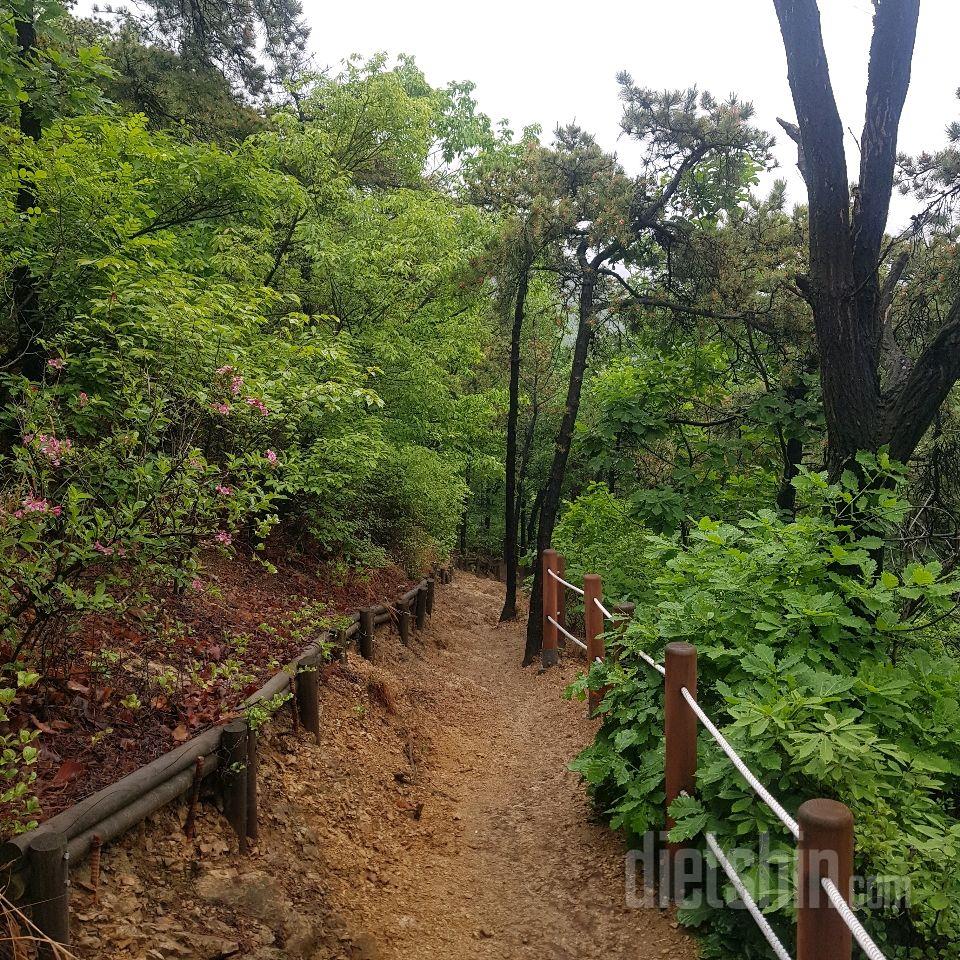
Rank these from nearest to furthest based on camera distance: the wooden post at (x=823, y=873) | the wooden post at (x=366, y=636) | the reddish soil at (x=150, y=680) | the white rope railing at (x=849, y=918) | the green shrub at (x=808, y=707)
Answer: the white rope railing at (x=849, y=918) < the wooden post at (x=823, y=873) < the green shrub at (x=808, y=707) < the reddish soil at (x=150, y=680) < the wooden post at (x=366, y=636)

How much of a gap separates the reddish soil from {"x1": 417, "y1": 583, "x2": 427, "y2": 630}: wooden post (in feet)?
14.6

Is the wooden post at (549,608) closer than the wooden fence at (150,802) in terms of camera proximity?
No

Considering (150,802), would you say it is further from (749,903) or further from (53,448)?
(749,903)

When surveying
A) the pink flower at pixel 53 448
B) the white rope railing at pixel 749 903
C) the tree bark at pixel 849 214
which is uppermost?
the tree bark at pixel 849 214

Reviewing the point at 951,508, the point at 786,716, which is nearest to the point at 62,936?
the point at 786,716

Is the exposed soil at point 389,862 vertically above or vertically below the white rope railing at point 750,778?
below

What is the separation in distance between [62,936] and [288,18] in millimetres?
13886

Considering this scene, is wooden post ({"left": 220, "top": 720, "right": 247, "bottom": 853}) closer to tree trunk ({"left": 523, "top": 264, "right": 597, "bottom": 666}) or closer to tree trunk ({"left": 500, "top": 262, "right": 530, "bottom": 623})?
tree trunk ({"left": 523, "top": 264, "right": 597, "bottom": 666})

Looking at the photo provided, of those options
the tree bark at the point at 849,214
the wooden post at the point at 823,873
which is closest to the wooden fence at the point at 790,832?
the wooden post at the point at 823,873

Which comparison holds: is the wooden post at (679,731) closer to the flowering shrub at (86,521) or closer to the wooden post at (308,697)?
the flowering shrub at (86,521)

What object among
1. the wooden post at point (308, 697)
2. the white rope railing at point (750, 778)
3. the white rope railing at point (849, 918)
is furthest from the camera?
the wooden post at point (308, 697)

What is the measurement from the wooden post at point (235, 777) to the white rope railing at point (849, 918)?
276 centimetres

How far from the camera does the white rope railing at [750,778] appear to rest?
211cm

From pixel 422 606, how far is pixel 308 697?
6.40m
